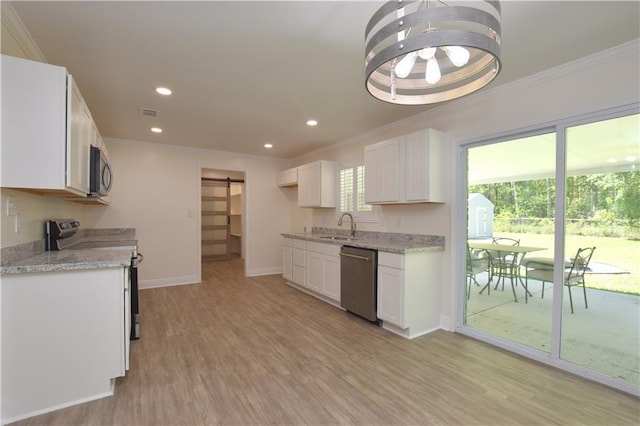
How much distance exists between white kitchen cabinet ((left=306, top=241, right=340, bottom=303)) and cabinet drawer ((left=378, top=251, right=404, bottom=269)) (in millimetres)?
811

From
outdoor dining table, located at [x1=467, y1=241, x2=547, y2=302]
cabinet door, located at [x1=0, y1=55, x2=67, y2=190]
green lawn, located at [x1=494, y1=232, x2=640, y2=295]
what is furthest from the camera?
outdoor dining table, located at [x1=467, y1=241, x2=547, y2=302]

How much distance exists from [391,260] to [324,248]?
1.30 m

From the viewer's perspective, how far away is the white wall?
4.86 m

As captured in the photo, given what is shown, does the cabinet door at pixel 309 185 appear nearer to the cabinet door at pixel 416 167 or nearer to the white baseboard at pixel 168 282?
the cabinet door at pixel 416 167

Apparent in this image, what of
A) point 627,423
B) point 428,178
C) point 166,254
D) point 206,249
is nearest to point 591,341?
point 627,423

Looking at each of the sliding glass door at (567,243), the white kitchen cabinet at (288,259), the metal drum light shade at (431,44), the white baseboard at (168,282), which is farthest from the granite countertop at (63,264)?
the sliding glass door at (567,243)

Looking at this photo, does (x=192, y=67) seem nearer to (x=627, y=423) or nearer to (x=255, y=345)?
(x=255, y=345)

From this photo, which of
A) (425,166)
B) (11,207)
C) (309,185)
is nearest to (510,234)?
(425,166)

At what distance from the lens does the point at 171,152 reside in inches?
207

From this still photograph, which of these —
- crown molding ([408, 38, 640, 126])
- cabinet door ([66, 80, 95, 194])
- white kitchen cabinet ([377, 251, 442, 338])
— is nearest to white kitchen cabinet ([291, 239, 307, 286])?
white kitchen cabinet ([377, 251, 442, 338])

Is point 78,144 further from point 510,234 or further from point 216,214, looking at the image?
point 216,214

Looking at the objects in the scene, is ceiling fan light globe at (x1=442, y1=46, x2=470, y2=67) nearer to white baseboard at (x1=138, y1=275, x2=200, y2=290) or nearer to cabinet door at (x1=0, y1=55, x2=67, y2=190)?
cabinet door at (x1=0, y1=55, x2=67, y2=190)

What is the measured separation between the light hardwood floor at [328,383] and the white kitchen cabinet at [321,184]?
7.21 feet

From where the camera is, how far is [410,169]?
335 cm
